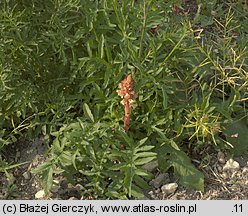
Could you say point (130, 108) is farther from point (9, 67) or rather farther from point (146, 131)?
point (9, 67)

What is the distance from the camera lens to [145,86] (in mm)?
3047

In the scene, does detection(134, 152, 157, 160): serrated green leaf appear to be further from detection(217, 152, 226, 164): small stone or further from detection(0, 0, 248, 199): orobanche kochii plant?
detection(217, 152, 226, 164): small stone

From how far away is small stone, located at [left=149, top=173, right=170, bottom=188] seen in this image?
308 cm

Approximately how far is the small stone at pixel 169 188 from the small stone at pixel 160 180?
4 cm

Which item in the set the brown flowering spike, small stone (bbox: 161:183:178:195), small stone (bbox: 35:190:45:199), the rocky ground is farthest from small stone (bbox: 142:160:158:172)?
small stone (bbox: 35:190:45:199)

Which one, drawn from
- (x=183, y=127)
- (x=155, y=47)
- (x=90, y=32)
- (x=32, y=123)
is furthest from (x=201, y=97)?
(x=32, y=123)

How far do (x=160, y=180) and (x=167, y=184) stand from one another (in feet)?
0.13

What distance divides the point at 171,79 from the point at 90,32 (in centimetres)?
52

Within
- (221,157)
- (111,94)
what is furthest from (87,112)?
(221,157)

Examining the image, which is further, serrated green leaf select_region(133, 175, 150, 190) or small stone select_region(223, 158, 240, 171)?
small stone select_region(223, 158, 240, 171)

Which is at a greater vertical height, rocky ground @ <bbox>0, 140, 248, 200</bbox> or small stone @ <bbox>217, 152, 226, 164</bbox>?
small stone @ <bbox>217, 152, 226, 164</bbox>

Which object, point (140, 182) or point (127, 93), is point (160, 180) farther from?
point (127, 93)

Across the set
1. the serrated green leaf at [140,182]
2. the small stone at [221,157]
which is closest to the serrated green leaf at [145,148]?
the serrated green leaf at [140,182]

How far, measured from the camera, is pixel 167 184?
121 inches
